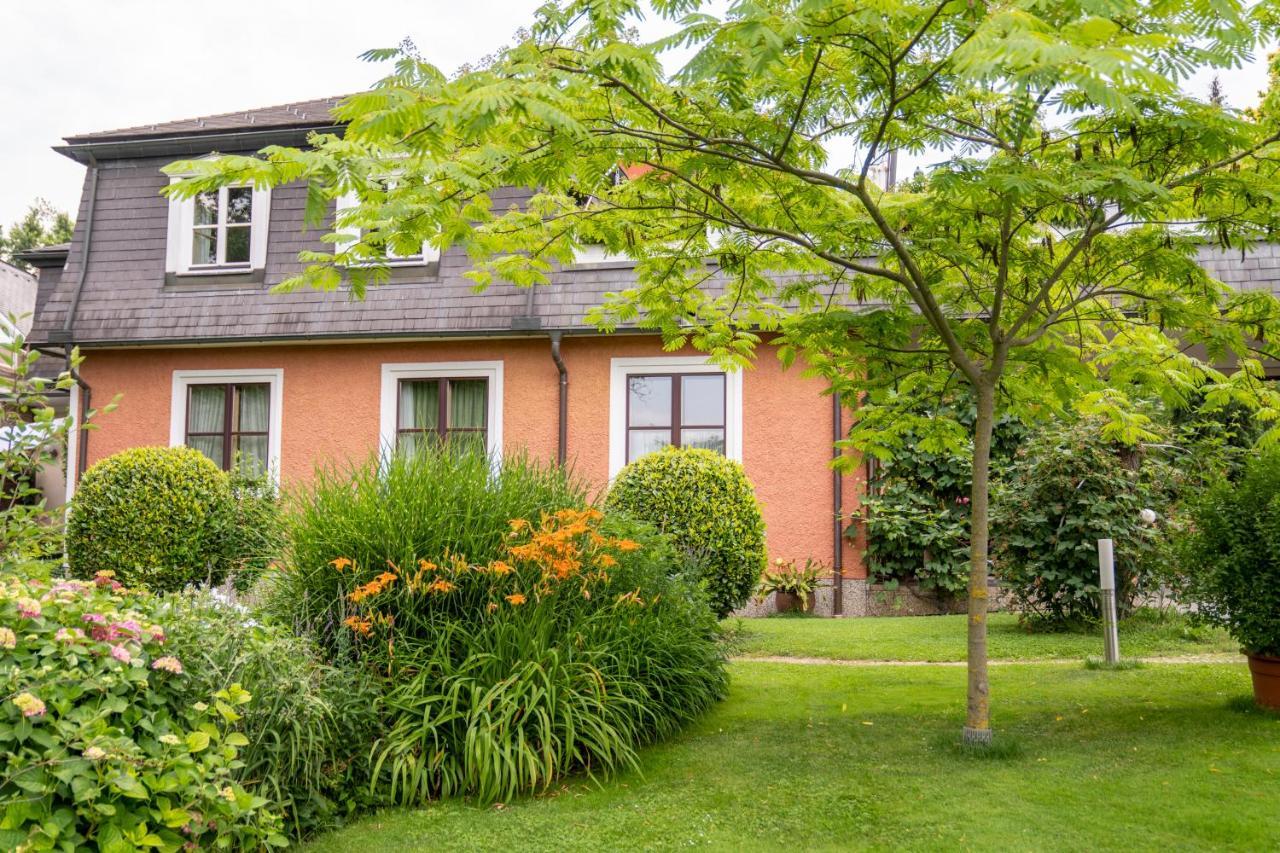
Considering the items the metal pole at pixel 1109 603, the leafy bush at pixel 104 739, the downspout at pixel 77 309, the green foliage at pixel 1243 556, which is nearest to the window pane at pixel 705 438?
the metal pole at pixel 1109 603

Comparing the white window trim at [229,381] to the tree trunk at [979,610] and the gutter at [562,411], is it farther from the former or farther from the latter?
the tree trunk at [979,610]

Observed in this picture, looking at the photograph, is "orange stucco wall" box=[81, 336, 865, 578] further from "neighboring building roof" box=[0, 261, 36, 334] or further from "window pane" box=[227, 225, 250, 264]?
"neighboring building roof" box=[0, 261, 36, 334]

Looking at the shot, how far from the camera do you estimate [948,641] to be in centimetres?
933

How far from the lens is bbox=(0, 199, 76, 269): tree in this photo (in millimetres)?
38812

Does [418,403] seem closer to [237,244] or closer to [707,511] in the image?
[237,244]

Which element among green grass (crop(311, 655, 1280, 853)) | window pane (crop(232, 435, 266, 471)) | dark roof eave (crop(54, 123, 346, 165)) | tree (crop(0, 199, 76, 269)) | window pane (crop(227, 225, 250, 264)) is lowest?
green grass (crop(311, 655, 1280, 853))

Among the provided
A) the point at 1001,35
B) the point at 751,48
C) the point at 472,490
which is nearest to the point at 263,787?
the point at 472,490

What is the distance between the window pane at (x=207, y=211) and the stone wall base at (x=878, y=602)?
30.6 ft

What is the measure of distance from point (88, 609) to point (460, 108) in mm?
2418

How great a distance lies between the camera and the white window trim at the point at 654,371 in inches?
504

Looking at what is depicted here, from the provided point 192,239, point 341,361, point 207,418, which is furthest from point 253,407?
point 192,239

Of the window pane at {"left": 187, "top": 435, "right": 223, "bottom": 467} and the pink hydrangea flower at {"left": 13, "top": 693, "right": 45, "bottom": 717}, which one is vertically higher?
the window pane at {"left": 187, "top": 435, "right": 223, "bottom": 467}

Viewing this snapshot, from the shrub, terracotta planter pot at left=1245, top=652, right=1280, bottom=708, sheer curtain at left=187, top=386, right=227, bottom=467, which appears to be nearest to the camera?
terracotta planter pot at left=1245, top=652, right=1280, bottom=708

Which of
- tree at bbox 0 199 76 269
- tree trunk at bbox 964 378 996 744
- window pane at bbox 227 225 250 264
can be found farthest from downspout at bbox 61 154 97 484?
tree at bbox 0 199 76 269
